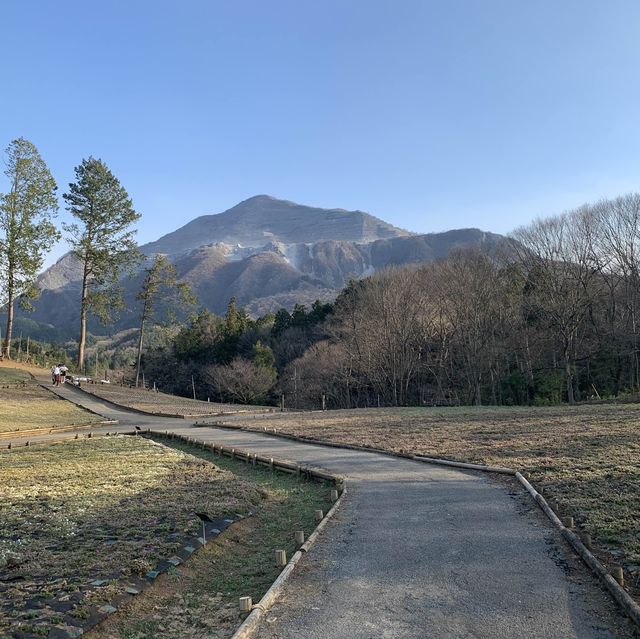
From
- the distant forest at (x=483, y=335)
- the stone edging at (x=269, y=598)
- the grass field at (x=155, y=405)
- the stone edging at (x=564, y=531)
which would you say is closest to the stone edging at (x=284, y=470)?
the stone edging at (x=269, y=598)

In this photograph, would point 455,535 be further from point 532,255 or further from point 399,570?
point 532,255

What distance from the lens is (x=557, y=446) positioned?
1094 cm

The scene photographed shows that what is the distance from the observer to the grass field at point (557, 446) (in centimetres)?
597

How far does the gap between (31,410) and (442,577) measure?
846 inches

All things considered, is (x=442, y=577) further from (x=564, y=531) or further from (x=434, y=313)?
(x=434, y=313)

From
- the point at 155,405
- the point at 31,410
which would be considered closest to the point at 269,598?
the point at 31,410

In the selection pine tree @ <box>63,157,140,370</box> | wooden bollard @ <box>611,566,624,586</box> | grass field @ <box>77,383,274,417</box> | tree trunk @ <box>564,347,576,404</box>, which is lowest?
grass field @ <box>77,383,274,417</box>

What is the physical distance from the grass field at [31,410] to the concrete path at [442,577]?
14.2 metres

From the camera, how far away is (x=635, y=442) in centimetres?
1065

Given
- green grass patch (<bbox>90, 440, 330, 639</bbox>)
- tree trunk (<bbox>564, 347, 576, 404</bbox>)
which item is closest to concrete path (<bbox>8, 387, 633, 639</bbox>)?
green grass patch (<bbox>90, 440, 330, 639</bbox>)

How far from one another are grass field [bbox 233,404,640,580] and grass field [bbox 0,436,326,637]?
3359mm

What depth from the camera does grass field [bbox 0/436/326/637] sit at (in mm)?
4055

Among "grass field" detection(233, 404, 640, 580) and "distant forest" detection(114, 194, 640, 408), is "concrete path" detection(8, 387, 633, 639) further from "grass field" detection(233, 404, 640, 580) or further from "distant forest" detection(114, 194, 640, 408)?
"distant forest" detection(114, 194, 640, 408)

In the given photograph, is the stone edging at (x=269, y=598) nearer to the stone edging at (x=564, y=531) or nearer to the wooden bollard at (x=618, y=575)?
the stone edging at (x=564, y=531)
